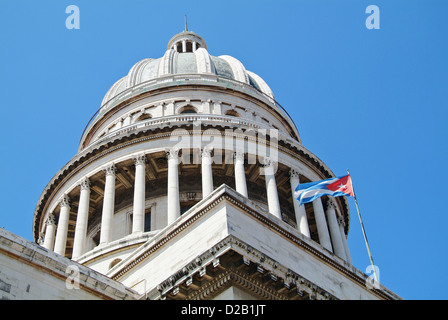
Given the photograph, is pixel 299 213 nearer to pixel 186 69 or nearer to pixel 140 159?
pixel 140 159

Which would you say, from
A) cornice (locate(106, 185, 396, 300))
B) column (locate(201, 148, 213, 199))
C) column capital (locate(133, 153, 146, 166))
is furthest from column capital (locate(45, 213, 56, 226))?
cornice (locate(106, 185, 396, 300))

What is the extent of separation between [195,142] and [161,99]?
7035 mm

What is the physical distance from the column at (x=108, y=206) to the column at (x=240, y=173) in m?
7.57

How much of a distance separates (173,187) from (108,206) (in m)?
4.05

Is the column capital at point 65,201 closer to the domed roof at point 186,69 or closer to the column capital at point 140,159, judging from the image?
the column capital at point 140,159

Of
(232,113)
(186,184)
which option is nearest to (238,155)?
(186,184)

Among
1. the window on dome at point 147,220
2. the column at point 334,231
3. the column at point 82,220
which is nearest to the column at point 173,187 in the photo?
the window on dome at point 147,220

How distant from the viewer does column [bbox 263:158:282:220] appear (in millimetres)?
40575

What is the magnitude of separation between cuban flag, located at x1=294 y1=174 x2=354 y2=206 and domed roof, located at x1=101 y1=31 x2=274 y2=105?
2030 cm

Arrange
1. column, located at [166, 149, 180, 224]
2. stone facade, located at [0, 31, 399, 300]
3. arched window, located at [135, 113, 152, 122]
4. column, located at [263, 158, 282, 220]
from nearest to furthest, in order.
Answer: stone facade, located at [0, 31, 399, 300] → column, located at [166, 149, 180, 224] → column, located at [263, 158, 282, 220] → arched window, located at [135, 113, 152, 122]

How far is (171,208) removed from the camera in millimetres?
39250

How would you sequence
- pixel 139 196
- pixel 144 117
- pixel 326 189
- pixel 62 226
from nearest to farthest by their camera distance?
pixel 326 189 → pixel 139 196 → pixel 62 226 → pixel 144 117

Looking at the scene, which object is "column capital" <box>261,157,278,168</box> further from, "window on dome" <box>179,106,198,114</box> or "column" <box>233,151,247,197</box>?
"window on dome" <box>179,106,198,114</box>
